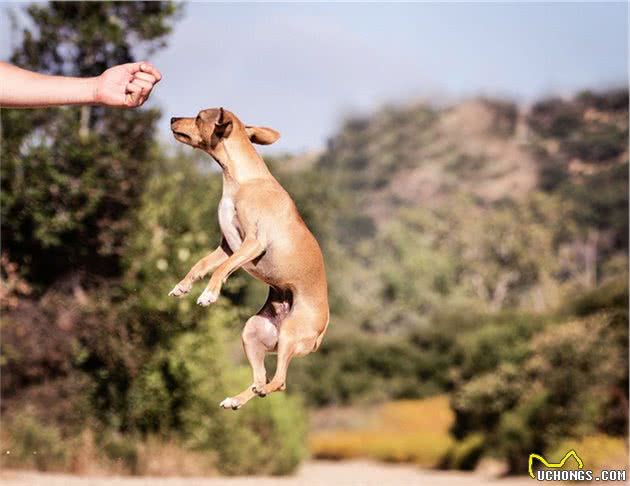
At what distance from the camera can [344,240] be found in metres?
96.7

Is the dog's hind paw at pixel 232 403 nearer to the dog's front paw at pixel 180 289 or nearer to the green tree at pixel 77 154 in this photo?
the dog's front paw at pixel 180 289

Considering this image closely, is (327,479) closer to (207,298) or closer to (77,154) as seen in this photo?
(77,154)

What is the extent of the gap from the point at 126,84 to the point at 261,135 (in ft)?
2.36

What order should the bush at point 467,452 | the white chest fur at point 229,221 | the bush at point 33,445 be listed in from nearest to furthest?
1. the white chest fur at point 229,221
2. the bush at point 33,445
3. the bush at point 467,452

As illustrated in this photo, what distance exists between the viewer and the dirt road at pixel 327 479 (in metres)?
17.0

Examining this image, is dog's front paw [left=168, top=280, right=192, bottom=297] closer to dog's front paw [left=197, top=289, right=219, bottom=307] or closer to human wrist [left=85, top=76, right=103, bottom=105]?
dog's front paw [left=197, top=289, right=219, bottom=307]

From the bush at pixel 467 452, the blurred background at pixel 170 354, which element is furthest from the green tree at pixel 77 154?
the bush at pixel 467 452

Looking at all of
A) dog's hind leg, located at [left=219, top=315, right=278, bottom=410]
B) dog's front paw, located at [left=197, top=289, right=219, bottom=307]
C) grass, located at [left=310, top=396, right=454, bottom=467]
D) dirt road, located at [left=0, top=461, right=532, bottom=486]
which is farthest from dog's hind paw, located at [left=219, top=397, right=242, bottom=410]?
grass, located at [left=310, top=396, right=454, bottom=467]

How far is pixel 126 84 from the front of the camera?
88.1 inches

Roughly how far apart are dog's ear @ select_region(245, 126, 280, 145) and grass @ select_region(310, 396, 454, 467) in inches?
1132

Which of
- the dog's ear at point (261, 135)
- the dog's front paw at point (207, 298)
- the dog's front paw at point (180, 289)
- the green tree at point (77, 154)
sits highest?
the dog's ear at point (261, 135)

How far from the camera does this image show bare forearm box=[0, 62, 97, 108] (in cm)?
206

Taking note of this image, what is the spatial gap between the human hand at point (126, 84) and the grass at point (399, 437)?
96.6ft

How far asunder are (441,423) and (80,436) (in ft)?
60.0
